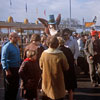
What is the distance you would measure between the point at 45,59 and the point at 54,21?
3.55m

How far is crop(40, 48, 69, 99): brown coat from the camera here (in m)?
3.95

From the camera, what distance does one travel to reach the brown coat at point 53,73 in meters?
3.95

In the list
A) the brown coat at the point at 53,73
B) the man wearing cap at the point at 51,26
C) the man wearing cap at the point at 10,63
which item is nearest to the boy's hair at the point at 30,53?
the man wearing cap at the point at 10,63

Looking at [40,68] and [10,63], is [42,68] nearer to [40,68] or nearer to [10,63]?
[40,68]

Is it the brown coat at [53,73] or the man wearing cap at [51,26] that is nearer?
the brown coat at [53,73]

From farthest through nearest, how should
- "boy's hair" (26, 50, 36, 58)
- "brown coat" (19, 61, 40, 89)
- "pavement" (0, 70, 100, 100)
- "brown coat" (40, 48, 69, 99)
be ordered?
"pavement" (0, 70, 100, 100), "boy's hair" (26, 50, 36, 58), "brown coat" (19, 61, 40, 89), "brown coat" (40, 48, 69, 99)

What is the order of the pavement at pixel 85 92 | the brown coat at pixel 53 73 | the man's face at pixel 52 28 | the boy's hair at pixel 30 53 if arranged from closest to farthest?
the brown coat at pixel 53 73
the boy's hair at pixel 30 53
the pavement at pixel 85 92
the man's face at pixel 52 28

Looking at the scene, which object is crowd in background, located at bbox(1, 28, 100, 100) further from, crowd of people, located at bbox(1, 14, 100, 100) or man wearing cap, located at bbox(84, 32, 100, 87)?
man wearing cap, located at bbox(84, 32, 100, 87)

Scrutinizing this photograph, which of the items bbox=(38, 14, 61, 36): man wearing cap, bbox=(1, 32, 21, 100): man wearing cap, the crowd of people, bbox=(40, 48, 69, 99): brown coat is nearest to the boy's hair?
the crowd of people

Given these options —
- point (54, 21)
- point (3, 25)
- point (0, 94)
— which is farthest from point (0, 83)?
point (3, 25)

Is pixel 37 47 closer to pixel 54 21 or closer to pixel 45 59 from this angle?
pixel 45 59

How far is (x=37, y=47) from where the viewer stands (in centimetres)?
480

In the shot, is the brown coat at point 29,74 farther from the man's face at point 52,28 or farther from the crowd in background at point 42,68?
the man's face at point 52,28

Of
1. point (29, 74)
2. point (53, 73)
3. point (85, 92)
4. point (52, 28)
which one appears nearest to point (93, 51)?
point (85, 92)
